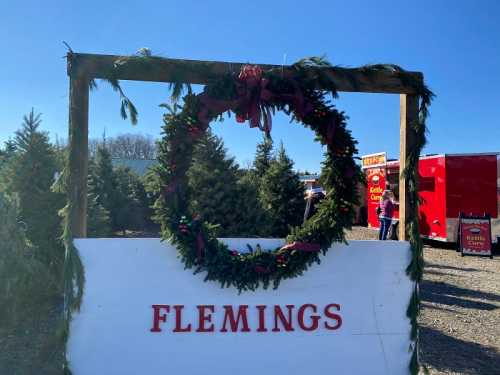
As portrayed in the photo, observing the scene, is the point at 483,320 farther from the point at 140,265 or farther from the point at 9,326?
the point at 9,326

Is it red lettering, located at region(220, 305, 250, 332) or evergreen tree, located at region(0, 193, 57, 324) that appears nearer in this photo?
red lettering, located at region(220, 305, 250, 332)

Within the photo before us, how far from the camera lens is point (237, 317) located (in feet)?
11.3

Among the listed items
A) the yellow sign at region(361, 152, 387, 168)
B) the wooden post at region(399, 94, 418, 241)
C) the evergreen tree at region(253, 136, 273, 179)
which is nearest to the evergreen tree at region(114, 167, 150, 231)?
the evergreen tree at region(253, 136, 273, 179)

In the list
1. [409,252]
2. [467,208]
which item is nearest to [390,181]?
[467,208]

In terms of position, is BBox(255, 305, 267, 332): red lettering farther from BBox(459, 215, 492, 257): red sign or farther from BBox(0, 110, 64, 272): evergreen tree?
BBox(459, 215, 492, 257): red sign

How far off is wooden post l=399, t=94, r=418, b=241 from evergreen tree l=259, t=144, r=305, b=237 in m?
6.28

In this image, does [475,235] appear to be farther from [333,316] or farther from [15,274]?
[15,274]

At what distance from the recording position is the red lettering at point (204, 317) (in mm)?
3400

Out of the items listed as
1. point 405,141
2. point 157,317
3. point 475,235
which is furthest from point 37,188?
point 475,235

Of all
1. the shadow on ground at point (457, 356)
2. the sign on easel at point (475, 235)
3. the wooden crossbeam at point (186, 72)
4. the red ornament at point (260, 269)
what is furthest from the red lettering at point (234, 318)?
the sign on easel at point (475, 235)

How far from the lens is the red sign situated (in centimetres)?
1109

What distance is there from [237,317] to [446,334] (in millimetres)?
3059

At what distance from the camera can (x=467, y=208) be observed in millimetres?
11922

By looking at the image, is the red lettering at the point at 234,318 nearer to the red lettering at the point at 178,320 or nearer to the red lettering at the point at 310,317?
the red lettering at the point at 178,320
